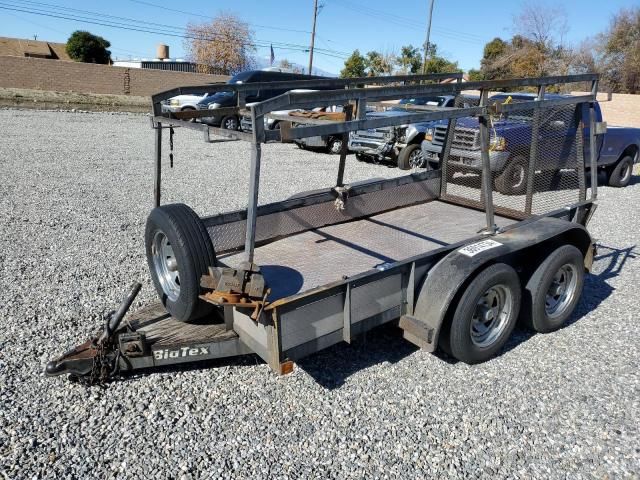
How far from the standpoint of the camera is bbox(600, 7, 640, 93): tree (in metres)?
34.7

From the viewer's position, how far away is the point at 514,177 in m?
5.05

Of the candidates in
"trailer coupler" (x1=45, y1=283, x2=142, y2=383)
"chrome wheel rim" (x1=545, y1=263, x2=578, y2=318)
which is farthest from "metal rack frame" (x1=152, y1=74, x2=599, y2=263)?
"trailer coupler" (x1=45, y1=283, x2=142, y2=383)

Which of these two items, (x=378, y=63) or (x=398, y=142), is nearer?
(x=398, y=142)

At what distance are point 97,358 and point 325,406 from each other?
4.79 ft

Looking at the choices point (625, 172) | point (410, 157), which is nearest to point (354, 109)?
point (410, 157)

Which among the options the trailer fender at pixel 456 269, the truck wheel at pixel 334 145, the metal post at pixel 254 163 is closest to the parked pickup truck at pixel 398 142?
the truck wheel at pixel 334 145

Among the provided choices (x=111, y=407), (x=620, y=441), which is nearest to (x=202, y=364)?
(x=111, y=407)

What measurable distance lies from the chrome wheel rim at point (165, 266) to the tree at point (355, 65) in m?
54.5

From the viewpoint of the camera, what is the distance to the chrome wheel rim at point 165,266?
3674 millimetres

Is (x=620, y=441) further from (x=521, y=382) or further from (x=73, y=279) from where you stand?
(x=73, y=279)

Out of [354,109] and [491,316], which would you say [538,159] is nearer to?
[491,316]

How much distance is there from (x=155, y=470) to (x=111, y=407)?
0.65 metres

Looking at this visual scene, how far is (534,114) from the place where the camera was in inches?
184

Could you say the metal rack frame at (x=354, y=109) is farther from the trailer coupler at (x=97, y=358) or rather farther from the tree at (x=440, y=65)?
the tree at (x=440, y=65)
